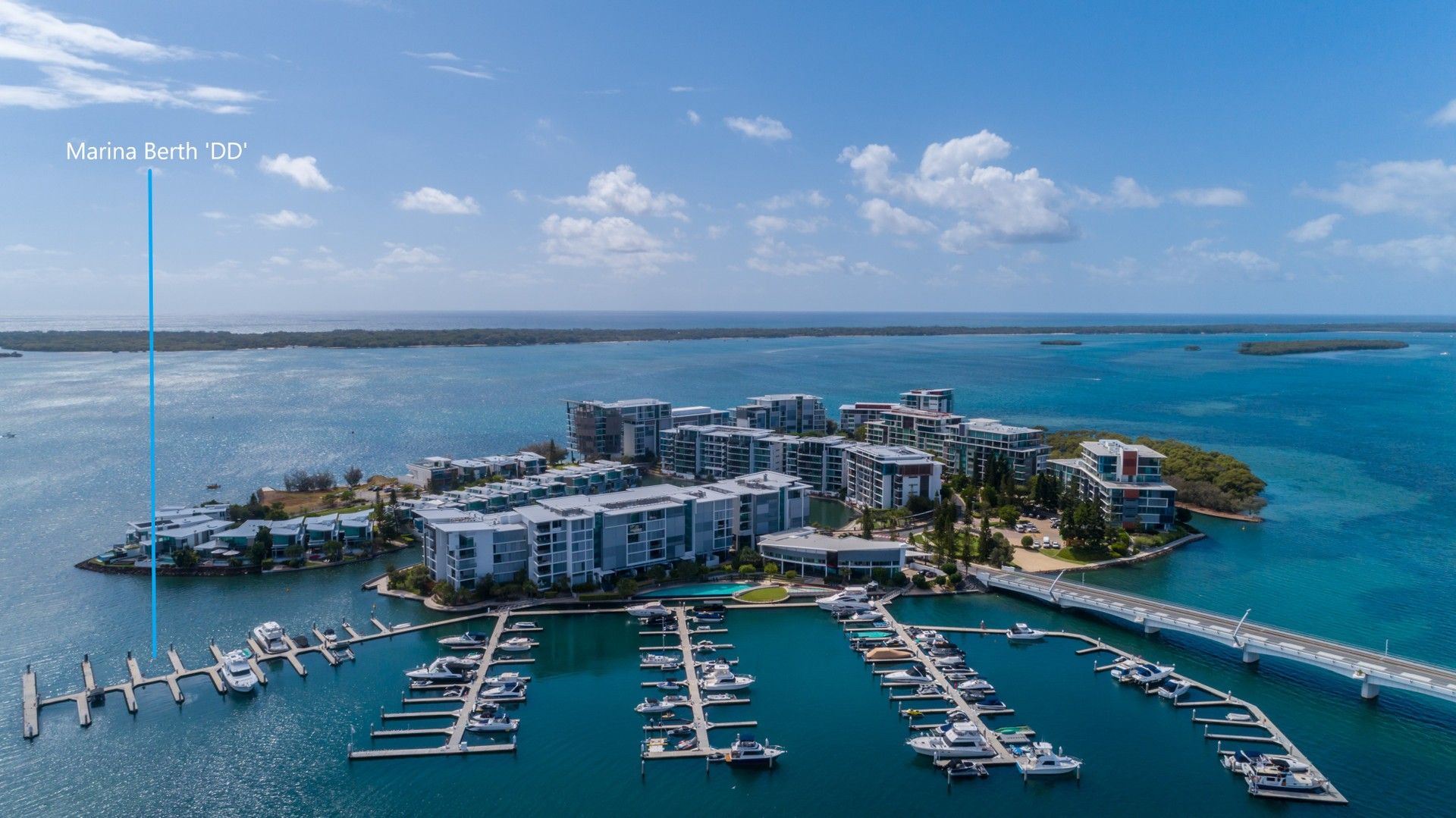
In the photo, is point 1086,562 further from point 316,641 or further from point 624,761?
point 316,641

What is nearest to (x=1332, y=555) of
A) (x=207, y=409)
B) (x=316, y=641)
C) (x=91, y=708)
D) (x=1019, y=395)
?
(x=316, y=641)

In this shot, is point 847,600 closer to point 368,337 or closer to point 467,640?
point 467,640

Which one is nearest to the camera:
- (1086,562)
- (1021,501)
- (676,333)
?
(1086,562)

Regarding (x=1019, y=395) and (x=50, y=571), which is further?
(x=1019, y=395)

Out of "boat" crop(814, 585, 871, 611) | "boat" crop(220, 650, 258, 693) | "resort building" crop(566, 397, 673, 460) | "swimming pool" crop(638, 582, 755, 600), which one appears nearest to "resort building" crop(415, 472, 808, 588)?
"swimming pool" crop(638, 582, 755, 600)

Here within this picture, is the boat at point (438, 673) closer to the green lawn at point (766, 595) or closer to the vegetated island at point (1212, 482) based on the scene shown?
the green lawn at point (766, 595)

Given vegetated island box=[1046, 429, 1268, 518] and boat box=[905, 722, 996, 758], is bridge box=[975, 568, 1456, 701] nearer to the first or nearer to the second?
boat box=[905, 722, 996, 758]
